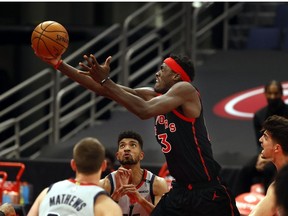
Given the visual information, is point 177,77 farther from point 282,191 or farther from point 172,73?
point 282,191

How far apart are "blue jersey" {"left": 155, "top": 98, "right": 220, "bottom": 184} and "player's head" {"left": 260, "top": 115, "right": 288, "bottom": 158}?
2.59 ft

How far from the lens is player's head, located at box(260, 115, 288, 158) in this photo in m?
7.20

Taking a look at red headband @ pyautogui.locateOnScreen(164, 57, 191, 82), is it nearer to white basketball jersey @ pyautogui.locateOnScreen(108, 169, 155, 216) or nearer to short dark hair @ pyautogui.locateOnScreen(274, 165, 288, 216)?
white basketball jersey @ pyautogui.locateOnScreen(108, 169, 155, 216)

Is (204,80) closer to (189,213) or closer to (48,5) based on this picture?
(48,5)

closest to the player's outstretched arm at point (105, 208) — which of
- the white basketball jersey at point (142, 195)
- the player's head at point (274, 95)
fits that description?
the white basketball jersey at point (142, 195)

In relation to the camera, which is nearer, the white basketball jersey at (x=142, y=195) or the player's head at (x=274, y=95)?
the white basketball jersey at (x=142, y=195)

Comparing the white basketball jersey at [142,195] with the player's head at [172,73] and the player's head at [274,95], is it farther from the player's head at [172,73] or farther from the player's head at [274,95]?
the player's head at [274,95]

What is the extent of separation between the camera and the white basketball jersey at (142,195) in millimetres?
8859

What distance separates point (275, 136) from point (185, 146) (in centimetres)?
99

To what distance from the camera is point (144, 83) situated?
15320mm

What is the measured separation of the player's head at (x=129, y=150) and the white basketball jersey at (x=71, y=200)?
2.36 meters

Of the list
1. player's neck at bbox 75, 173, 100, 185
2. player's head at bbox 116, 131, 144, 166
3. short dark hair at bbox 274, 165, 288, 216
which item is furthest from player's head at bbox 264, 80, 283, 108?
short dark hair at bbox 274, 165, 288, 216

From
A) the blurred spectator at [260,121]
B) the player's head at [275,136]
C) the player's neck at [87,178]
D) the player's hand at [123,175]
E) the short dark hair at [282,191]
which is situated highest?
the short dark hair at [282,191]

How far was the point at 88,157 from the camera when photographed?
646 cm
